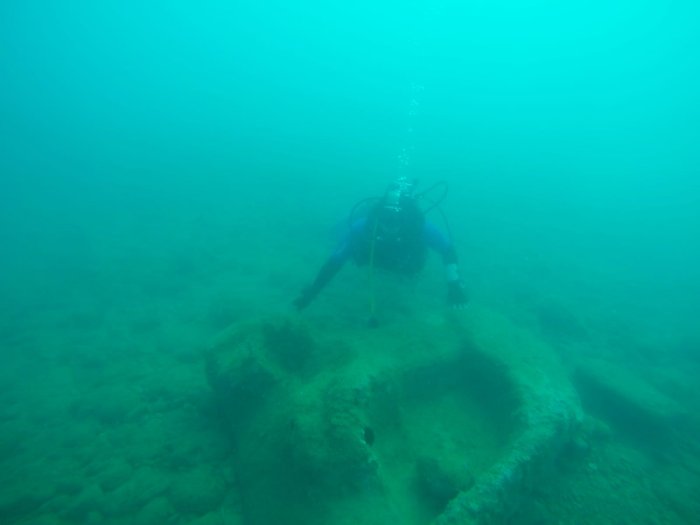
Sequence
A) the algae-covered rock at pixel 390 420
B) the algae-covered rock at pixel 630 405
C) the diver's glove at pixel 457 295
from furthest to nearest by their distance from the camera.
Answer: the diver's glove at pixel 457 295, the algae-covered rock at pixel 630 405, the algae-covered rock at pixel 390 420

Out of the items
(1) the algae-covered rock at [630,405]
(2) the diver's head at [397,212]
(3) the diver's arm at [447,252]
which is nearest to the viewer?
(1) the algae-covered rock at [630,405]

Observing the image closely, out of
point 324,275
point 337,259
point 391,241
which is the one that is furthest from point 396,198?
point 324,275

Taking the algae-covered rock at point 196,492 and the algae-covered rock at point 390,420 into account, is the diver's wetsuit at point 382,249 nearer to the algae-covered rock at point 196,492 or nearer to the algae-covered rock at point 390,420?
the algae-covered rock at point 390,420

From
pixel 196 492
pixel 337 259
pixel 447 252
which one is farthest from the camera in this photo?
pixel 447 252

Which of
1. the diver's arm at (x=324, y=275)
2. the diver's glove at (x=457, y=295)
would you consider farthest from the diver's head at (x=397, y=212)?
the diver's glove at (x=457, y=295)

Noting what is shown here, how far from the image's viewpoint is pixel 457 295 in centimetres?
630

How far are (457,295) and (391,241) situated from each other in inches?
53.5

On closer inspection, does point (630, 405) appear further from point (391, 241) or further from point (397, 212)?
point (397, 212)

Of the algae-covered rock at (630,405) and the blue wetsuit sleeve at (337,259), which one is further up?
the blue wetsuit sleeve at (337,259)

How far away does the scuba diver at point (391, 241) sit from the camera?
597cm

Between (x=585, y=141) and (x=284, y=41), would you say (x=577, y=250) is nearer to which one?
(x=585, y=141)

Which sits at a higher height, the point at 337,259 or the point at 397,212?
the point at 397,212

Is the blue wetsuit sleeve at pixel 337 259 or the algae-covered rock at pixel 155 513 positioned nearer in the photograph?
the algae-covered rock at pixel 155 513

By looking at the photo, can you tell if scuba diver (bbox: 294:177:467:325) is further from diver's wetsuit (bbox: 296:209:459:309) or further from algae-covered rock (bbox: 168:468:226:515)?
algae-covered rock (bbox: 168:468:226:515)
